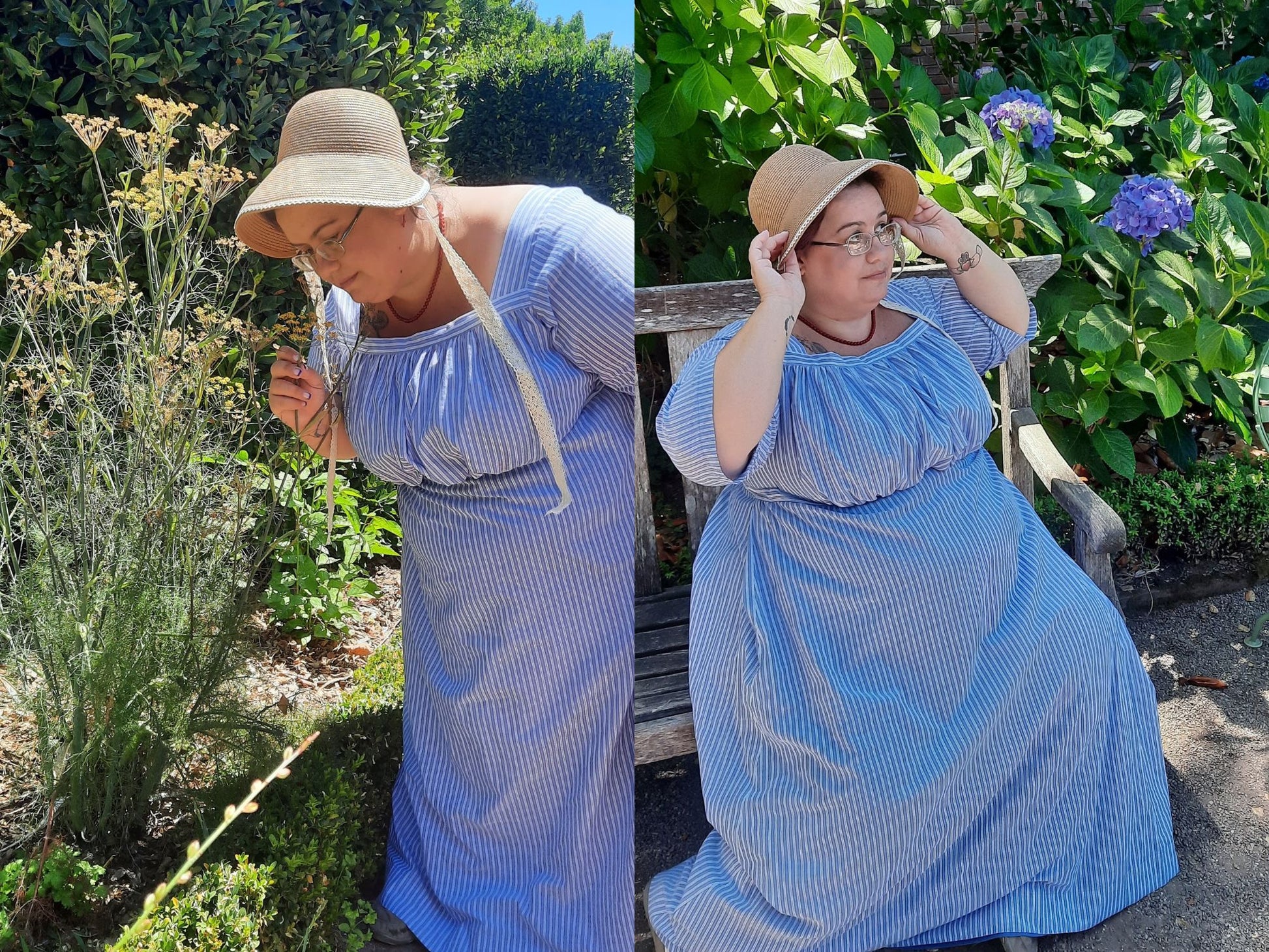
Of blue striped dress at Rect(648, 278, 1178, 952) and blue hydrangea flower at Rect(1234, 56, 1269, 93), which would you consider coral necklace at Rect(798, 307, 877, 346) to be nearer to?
blue striped dress at Rect(648, 278, 1178, 952)

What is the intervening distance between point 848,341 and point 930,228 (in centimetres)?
19

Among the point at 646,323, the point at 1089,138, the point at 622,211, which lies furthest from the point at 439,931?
the point at 1089,138

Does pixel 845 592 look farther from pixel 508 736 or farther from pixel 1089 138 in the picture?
pixel 1089 138

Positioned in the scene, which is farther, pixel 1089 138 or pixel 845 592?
pixel 1089 138

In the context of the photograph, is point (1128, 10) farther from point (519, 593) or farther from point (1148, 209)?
point (519, 593)

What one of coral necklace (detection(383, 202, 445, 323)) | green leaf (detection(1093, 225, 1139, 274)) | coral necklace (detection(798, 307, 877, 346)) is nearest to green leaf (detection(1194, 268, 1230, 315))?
green leaf (detection(1093, 225, 1139, 274))

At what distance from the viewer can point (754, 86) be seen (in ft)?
4.56

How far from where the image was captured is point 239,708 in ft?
4.87

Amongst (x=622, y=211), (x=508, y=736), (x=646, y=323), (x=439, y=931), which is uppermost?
(x=622, y=211)

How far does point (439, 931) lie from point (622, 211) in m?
1.11

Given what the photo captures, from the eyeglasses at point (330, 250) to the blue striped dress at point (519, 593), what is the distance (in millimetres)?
67

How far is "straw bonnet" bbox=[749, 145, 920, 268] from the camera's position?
4.22ft

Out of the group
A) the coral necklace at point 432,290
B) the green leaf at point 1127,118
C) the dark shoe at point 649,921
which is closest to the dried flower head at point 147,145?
the coral necklace at point 432,290

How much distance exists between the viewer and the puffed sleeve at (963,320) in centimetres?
133
